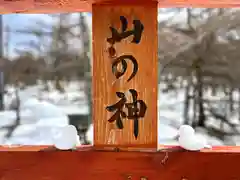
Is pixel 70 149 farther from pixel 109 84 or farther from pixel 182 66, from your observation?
pixel 182 66

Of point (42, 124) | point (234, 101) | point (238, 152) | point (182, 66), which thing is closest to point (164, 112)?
point (182, 66)

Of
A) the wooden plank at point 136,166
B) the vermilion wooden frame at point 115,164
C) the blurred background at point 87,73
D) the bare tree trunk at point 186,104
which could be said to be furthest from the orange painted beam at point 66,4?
the bare tree trunk at point 186,104

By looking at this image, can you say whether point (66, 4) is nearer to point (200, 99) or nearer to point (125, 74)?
point (125, 74)

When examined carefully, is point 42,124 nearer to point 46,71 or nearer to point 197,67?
point 46,71

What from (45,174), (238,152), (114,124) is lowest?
(45,174)

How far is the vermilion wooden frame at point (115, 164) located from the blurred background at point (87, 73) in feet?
5.90

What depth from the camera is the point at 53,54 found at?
3.40m

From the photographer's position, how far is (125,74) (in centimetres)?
152

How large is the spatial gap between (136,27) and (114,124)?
0.48 metres

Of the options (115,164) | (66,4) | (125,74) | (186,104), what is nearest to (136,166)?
(115,164)

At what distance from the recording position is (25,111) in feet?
11.3

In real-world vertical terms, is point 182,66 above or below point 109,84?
above

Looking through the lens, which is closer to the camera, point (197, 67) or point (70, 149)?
point (70, 149)

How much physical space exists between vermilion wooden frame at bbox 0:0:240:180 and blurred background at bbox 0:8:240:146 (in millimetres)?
1798
